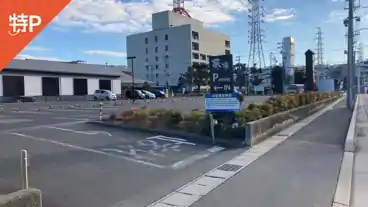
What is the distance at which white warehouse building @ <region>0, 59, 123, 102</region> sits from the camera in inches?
1612

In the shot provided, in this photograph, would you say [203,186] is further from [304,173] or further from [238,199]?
[304,173]

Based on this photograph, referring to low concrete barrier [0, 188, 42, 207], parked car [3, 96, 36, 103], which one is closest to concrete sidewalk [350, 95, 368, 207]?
low concrete barrier [0, 188, 42, 207]

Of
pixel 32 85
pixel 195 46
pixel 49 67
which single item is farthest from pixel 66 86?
pixel 195 46

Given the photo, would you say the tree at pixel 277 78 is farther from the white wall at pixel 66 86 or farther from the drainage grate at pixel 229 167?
the drainage grate at pixel 229 167

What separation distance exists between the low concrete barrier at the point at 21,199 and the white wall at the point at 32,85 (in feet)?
139

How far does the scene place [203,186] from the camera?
6.28 metres

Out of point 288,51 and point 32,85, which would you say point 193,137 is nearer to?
point 32,85

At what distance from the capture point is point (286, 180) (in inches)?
263

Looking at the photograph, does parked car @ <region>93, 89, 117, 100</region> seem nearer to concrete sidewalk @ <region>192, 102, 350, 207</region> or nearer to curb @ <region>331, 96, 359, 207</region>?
concrete sidewalk @ <region>192, 102, 350, 207</region>

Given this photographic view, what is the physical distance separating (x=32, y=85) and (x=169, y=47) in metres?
56.8

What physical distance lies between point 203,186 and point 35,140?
7.01m

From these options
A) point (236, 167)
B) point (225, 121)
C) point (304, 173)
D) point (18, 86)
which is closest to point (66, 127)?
point (225, 121)

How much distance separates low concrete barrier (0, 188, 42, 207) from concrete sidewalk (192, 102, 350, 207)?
2.40m

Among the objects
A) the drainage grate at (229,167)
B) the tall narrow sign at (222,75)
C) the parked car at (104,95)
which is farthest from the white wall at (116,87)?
the drainage grate at (229,167)
